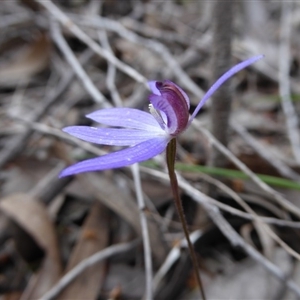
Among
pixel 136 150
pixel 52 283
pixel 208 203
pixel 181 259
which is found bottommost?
pixel 52 283

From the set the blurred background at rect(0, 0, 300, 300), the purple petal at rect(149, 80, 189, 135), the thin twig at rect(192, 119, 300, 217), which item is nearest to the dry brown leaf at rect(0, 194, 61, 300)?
the blurred background at rect(0, 0, 300, 300)

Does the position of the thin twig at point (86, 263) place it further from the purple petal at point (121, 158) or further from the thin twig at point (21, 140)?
the purple petal at point (121, 158)

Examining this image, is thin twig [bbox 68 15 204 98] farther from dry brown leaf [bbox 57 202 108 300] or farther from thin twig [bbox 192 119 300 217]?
dry brown leaf [bbox 57 202 108 300]

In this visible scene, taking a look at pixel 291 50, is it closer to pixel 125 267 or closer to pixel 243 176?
pixel 243 176

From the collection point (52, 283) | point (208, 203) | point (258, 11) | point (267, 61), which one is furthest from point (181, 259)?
point (258, 11)

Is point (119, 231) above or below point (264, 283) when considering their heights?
below

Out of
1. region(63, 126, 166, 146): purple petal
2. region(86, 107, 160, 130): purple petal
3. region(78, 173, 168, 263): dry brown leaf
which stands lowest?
region(78, 173, 168, 263): dry brown leaf
